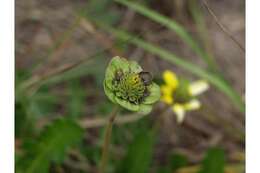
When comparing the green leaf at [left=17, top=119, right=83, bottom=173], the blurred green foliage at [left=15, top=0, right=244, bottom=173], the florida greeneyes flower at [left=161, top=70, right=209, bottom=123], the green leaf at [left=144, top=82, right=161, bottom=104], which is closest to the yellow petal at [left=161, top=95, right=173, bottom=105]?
the florida greeneyes flower at [left=161, top=70, right=209, bottom=123]

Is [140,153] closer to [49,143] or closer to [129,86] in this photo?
[49,143]

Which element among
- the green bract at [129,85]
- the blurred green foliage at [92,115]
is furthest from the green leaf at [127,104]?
the blurred green foliage at [92,115]

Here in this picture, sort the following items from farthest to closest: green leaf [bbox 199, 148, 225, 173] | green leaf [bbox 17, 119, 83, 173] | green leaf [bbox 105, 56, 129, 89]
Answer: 1. green leaf [bbox 199, 148, 225, 173]
2. green leaf [bbox 17, 119, 83, 173]
3. green leaf [bbox 105, 56, 129, 89]

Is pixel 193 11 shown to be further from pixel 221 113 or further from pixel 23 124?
pixel 23 124

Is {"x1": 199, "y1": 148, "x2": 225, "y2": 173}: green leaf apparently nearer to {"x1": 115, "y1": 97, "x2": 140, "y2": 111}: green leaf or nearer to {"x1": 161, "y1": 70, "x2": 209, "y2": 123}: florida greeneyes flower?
{"x1": 161, "y1": 70, "x2": 209, "y2": 123}: florida greeneyes flower

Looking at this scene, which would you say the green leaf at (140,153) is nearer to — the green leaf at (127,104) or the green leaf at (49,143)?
the green leaf at (49,143)
